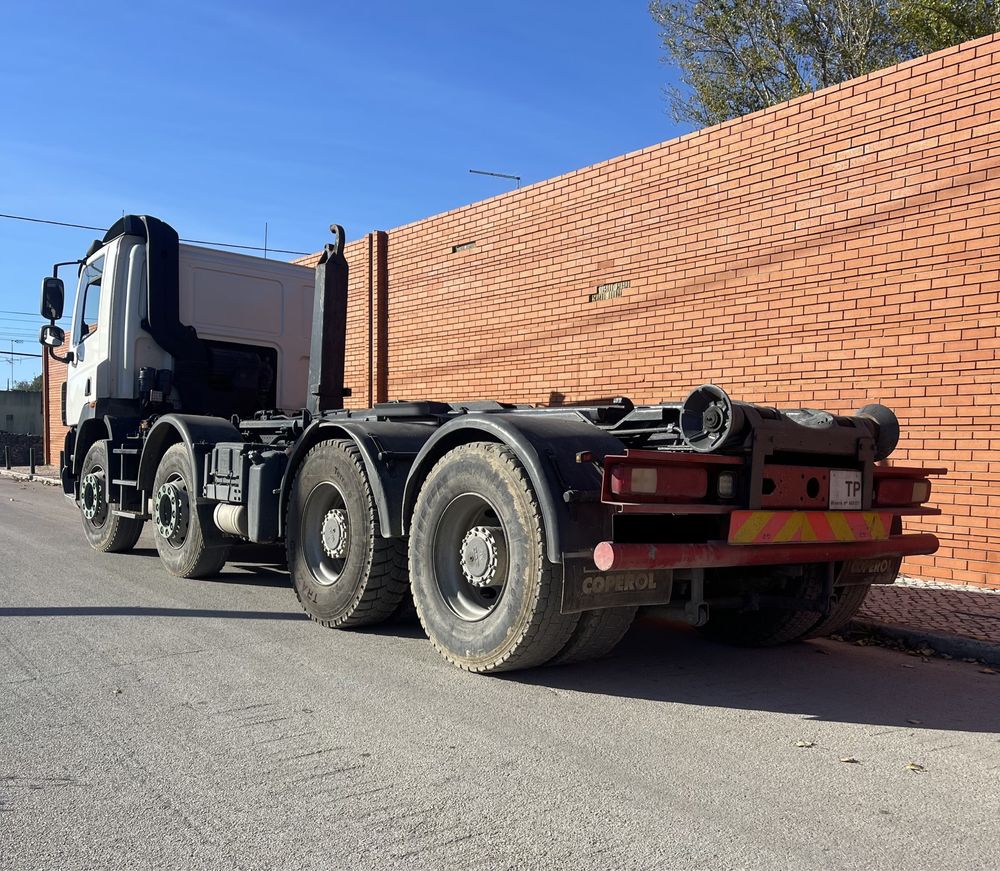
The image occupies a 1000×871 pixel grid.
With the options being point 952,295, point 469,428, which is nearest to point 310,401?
point 469,428

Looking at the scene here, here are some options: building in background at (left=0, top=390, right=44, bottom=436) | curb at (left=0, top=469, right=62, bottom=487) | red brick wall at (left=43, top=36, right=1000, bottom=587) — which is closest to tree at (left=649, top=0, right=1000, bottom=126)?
red brick wall at (left=43, top=36, right=1000, bottom=587)

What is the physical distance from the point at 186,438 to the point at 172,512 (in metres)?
0.67

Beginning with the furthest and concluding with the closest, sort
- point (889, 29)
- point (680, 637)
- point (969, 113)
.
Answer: point (889, 29) → point (969, 113) → point (680, 637)

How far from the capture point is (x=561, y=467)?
15.5ft

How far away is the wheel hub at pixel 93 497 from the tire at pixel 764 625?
639 cm

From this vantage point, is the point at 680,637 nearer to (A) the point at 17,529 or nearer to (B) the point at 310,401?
(B) the point at 310,401

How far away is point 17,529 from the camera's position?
12.0 meters

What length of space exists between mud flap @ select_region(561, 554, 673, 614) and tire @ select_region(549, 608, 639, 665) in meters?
0.16

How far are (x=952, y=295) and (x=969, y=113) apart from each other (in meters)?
1.43

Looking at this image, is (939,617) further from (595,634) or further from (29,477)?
(29,477)

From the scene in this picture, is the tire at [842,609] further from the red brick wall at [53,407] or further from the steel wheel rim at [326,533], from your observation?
the red brick wall at [53,407]

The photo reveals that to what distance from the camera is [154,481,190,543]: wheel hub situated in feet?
27.0

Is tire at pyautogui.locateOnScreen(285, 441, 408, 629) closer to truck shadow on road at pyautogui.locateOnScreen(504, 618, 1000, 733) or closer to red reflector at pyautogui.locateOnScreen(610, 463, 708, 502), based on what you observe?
truck shadow on road at pyautogui.locateOnScreen(504, 618, 1000, 733)

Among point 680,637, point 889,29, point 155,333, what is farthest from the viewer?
point 889,29
